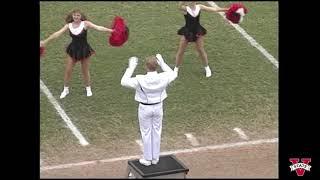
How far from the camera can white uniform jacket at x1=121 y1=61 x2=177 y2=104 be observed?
38.4 feet

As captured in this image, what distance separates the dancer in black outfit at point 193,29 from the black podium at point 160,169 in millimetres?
3046

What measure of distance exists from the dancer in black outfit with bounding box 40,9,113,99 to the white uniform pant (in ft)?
7.91

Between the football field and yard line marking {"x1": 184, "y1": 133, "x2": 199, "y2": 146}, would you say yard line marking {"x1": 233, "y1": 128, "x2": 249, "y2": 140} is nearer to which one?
the football field

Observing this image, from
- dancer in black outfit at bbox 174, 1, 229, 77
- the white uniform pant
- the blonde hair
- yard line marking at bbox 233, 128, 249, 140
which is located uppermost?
dancer in black outfit at bbox 174, 1, 229, 77

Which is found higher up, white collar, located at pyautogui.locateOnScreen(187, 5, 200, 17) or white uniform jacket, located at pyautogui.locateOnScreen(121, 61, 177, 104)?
white collar, located at pyautogui.locateOnScreen(187, 5, 200, 17)

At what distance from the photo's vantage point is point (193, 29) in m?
15.3

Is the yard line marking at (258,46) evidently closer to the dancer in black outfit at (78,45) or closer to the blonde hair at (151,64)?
the dancer in black outfit at (78,45)

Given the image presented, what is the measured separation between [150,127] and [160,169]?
24.8 inches

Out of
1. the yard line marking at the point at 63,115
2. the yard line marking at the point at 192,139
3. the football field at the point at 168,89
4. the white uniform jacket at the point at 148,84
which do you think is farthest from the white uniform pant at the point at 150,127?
the yard line marking at the point at 63,115

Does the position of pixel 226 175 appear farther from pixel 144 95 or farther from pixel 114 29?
pixel 114 29

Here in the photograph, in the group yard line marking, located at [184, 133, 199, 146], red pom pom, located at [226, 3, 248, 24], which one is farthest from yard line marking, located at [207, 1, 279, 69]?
yard line marking, located at [184, 133, 199, 146]

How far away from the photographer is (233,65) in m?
16.2

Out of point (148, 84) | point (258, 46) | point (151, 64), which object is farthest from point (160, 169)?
point (258, 46)

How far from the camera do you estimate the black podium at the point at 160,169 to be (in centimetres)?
1180
